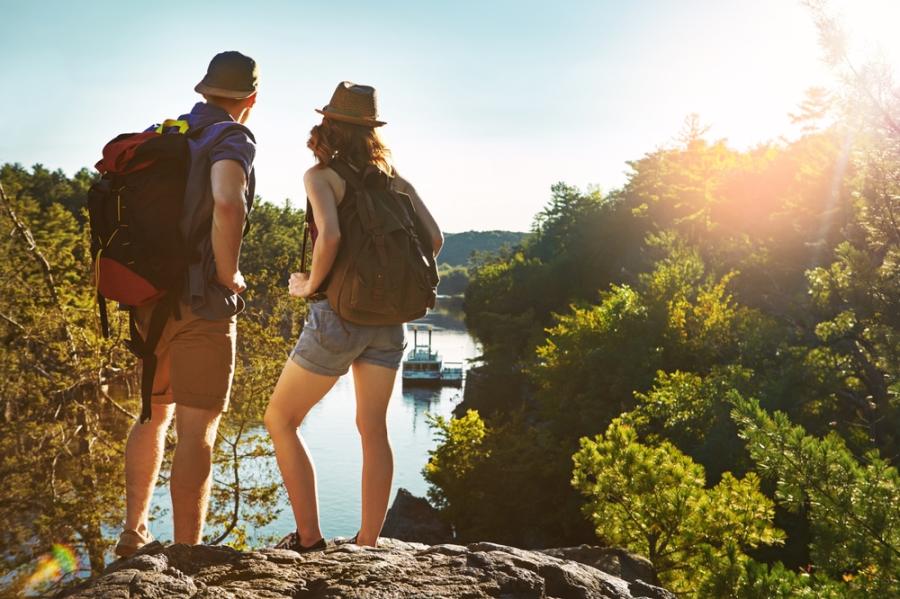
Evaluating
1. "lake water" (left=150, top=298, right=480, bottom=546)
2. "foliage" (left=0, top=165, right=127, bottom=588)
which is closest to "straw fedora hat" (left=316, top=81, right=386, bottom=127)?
"lake water" (left=150, top=298, right=480, bottom=546)

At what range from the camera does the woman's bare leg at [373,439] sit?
3258 mm

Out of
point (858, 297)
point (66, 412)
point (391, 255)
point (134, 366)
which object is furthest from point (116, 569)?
point (66, 412)

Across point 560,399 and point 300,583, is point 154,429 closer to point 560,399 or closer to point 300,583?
point 300,583

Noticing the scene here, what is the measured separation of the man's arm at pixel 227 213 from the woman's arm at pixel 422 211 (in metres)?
0.63

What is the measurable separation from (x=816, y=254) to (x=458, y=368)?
35632 millimetres

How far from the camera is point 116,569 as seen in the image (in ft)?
8.73

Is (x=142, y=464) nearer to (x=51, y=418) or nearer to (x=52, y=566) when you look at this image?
(x=52, y=566)

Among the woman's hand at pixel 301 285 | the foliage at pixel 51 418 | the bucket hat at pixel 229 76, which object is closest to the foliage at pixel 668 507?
the woman's hand at pixel 301 285

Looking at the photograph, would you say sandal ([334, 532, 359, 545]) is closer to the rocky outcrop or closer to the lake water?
the rocky outcrop

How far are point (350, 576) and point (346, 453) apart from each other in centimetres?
2909

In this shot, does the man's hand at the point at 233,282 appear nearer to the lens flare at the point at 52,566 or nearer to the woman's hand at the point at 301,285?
the woman's hand at the point at 301,285

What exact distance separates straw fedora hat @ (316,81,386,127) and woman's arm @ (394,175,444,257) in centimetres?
28

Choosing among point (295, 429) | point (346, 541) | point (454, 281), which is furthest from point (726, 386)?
point (454, 281)

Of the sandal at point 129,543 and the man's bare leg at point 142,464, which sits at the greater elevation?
the man's bare leg at point 142,464
